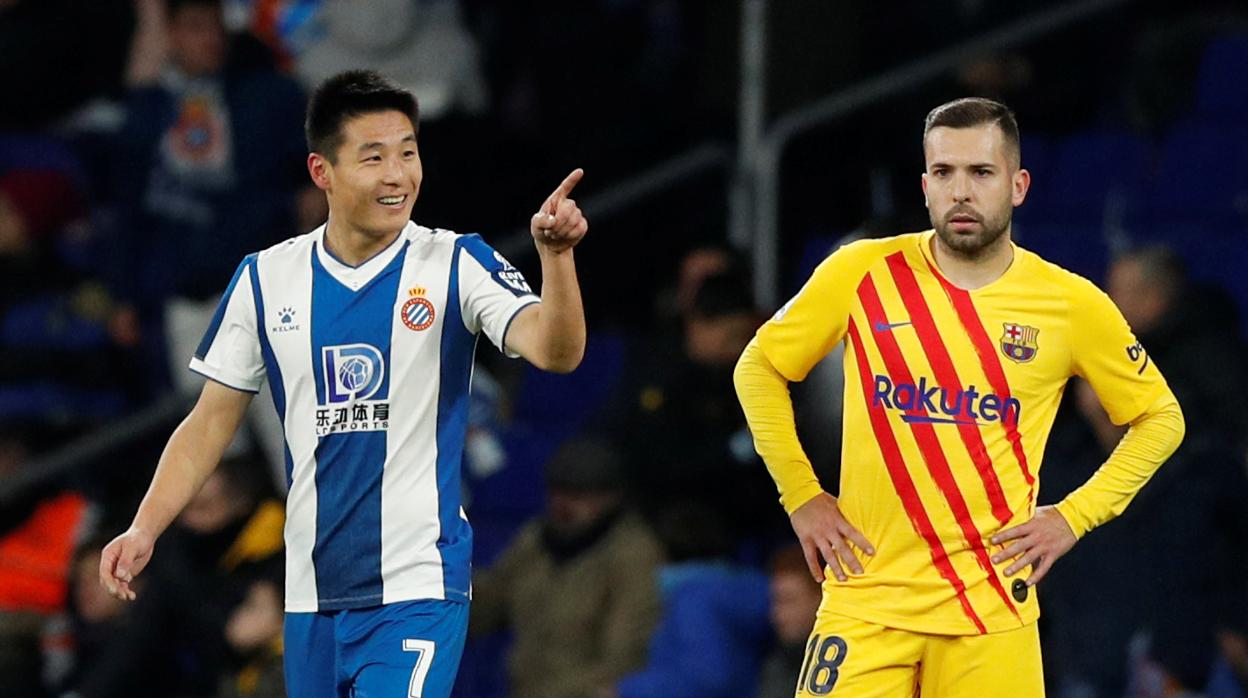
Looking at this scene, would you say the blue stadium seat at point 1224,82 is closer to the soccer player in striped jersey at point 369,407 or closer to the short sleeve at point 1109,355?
the short sleeve at point 1109,355

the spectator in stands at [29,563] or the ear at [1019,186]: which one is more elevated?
the ear at [1019,186]

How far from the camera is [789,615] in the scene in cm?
874

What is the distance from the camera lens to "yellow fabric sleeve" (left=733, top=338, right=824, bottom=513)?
6.28m

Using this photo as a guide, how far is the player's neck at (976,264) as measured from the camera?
6.12 m

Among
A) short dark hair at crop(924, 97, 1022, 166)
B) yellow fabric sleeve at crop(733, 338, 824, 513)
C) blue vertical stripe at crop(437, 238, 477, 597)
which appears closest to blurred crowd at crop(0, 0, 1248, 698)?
yellow fabric sleeve at crop(733, 338, 824, 513)

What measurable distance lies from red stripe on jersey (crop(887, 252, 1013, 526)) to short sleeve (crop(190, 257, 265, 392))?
1.59 meters

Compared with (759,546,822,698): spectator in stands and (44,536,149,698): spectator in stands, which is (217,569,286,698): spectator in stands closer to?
(44,536,149,698): spectator in stands

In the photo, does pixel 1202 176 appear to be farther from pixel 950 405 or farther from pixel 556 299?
pixel 556 299

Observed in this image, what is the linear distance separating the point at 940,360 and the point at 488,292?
3.64ft

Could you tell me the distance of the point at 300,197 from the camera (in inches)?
429

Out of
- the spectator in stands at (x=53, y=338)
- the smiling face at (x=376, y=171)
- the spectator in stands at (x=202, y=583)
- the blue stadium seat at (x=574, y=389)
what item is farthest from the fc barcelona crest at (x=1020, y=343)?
the spectator in stands at (x=53, y=338)

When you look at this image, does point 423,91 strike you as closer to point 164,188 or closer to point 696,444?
point 164,188

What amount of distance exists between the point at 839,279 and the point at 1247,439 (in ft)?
11.9

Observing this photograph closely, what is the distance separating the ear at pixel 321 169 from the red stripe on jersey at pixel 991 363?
156 cm
